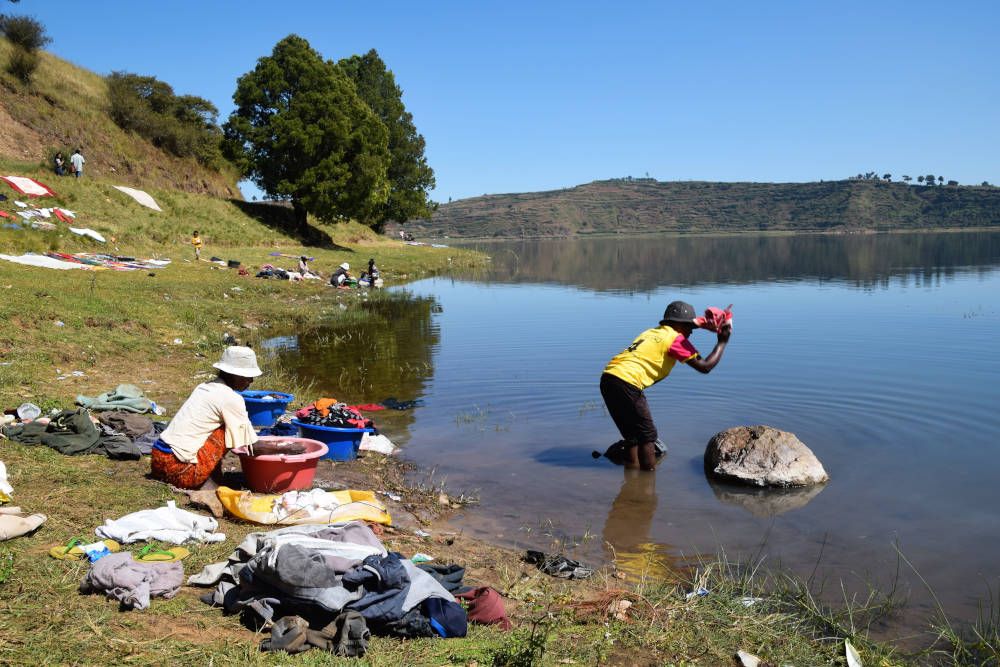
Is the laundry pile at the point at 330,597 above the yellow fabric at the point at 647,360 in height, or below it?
below

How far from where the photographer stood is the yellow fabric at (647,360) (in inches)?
391

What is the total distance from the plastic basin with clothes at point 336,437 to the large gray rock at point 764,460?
4340 millimetres

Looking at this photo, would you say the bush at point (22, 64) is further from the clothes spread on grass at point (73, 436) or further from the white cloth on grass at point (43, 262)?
the clothes spread on grass at point (73, 436)

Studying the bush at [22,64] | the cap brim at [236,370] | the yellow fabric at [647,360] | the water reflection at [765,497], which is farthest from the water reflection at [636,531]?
the bush at [22,64]

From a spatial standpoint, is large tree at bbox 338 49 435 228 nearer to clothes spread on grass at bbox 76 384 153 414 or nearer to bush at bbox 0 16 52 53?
bush at bbox 0 16 52 53

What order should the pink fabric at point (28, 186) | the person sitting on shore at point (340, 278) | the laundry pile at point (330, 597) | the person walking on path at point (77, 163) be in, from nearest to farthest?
the laundry pile at point (330, 597) → the pink fabric at point (28, 186) → the person sitting on shore at point (340, 278) → the person walking on path at point (77, 163)

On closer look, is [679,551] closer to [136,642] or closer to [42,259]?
[136,642]

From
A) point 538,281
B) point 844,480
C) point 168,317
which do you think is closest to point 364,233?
point 538,281

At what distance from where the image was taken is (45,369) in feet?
40.8

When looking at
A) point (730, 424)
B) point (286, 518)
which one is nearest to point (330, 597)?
point (286, 518)

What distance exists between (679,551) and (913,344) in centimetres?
1430

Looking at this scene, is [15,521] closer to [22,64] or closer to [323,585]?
[323,585]

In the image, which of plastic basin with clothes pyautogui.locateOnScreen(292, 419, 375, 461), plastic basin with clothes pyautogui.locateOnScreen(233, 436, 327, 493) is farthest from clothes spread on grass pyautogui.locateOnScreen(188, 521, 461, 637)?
plastic basin with clothes pyautogui.locateOnScreen(292, 419, 375, 461)

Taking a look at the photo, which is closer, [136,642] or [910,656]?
[136,642]
